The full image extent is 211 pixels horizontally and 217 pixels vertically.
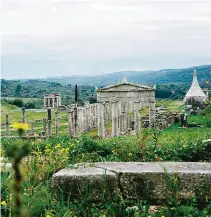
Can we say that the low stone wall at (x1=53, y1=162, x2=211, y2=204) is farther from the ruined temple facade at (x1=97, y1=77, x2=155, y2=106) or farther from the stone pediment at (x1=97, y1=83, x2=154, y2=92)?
the stone pediment at (x1=97, y1=83, x2=154, y2=92)

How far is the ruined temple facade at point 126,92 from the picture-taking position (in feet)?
93.9

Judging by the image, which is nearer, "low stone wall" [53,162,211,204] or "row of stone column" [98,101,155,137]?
"low stone wall" [53,162,211,204]

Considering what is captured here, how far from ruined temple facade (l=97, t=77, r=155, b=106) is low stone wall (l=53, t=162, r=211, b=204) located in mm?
23631

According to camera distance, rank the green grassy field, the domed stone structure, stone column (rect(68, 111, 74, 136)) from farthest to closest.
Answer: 1. the domed stone structure
2. stone column (rect(68, 111, 74, 136))
3. the green grassy field

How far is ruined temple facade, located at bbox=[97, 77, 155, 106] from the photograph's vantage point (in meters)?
28.6

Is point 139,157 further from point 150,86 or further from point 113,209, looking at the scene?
point 150,86

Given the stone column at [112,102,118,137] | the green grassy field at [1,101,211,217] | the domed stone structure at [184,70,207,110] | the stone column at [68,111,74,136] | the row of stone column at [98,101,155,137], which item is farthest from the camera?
the domed stone structure at [184,70,207,110]

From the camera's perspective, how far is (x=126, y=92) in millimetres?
28625

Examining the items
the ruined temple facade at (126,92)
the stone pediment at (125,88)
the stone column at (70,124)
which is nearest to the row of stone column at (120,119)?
the stone column at (70,124)

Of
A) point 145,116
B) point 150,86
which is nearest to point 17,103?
point 150,86

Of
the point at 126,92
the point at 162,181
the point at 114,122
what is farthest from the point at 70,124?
the point at 126,92

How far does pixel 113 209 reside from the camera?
456cm

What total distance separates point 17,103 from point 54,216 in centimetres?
4388

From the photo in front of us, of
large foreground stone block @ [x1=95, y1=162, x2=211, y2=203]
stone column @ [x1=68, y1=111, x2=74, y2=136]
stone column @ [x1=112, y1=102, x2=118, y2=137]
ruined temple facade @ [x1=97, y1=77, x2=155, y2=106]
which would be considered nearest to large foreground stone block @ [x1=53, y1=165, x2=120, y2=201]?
Result: large foreground stone block @ [x1=95, y1=162, x2=211, y2=203]
